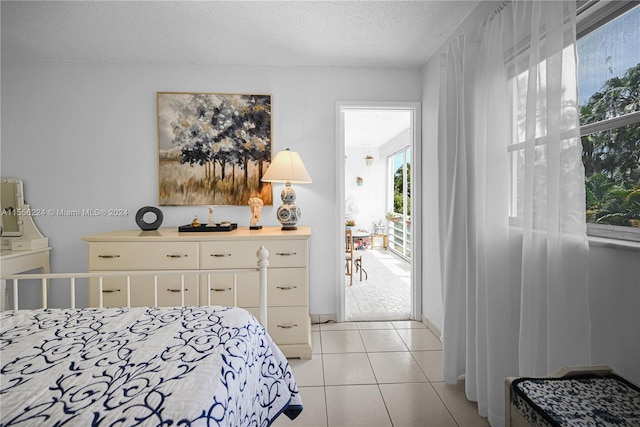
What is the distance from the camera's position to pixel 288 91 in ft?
9.93

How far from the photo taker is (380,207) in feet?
25.9

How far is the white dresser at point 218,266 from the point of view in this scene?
239 cm

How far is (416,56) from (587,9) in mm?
1598

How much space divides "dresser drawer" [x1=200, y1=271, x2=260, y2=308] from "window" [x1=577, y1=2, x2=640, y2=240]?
2.03 metres

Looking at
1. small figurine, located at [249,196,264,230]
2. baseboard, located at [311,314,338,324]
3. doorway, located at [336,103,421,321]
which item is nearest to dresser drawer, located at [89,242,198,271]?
small figurine, located at [249,196,264,230]

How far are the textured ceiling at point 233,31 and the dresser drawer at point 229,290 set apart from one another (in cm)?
180

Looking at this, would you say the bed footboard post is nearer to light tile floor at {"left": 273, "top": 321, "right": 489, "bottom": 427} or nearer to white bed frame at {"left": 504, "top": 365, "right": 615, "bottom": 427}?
light tile floor at {"left": 273, "top": 321, "right": 489, "bottom": 427}

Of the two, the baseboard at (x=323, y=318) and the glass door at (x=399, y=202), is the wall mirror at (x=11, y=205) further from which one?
the glass door at (x=399, y=202)

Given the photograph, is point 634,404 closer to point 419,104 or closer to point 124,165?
point 419,104

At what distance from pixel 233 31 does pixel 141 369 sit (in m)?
2.30

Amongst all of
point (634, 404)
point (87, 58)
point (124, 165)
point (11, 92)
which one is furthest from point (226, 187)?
point (634, 404)

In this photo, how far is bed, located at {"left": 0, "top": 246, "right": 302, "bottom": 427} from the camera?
2.60 ft

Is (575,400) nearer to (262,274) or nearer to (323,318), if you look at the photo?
(262,274)

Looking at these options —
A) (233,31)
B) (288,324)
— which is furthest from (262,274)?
(233,31)
